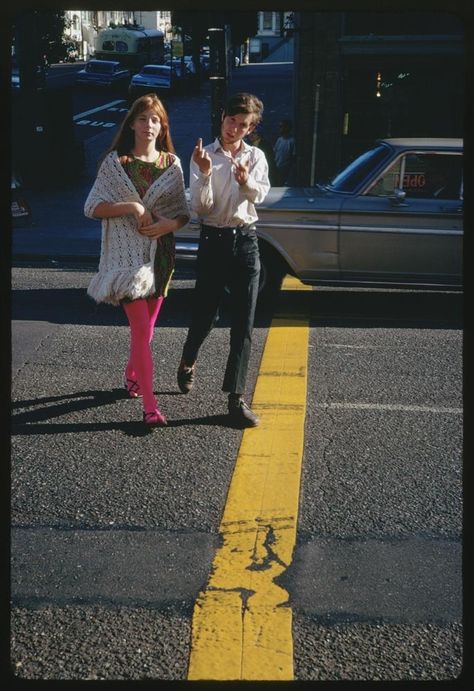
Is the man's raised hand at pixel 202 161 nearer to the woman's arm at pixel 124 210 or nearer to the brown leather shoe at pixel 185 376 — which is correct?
the woman's arm at pixel 124 210

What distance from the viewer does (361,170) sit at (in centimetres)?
916

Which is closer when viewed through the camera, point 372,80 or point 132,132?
point 132,132

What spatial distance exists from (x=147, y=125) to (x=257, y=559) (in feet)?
8.42

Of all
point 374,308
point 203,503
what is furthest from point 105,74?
point 203,503

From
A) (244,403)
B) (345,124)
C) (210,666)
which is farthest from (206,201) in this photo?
(345,124)

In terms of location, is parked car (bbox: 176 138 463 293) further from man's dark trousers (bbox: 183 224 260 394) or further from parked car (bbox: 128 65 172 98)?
parked car (bbox: 128 65 172 98)

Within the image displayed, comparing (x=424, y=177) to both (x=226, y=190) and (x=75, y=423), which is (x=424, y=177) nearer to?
(x=226, y=190)

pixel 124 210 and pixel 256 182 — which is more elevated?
pixel 256 182

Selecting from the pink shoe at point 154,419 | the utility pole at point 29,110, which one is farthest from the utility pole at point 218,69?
the pink shoe at point 154,419

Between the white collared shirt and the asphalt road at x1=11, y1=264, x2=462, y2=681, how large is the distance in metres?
1.21

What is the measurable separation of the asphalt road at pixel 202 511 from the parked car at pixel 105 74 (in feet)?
133

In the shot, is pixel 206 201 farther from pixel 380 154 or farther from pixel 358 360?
pixel 380 154

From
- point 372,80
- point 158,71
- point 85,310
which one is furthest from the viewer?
point 158,71

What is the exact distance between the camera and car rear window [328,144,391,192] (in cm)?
905
